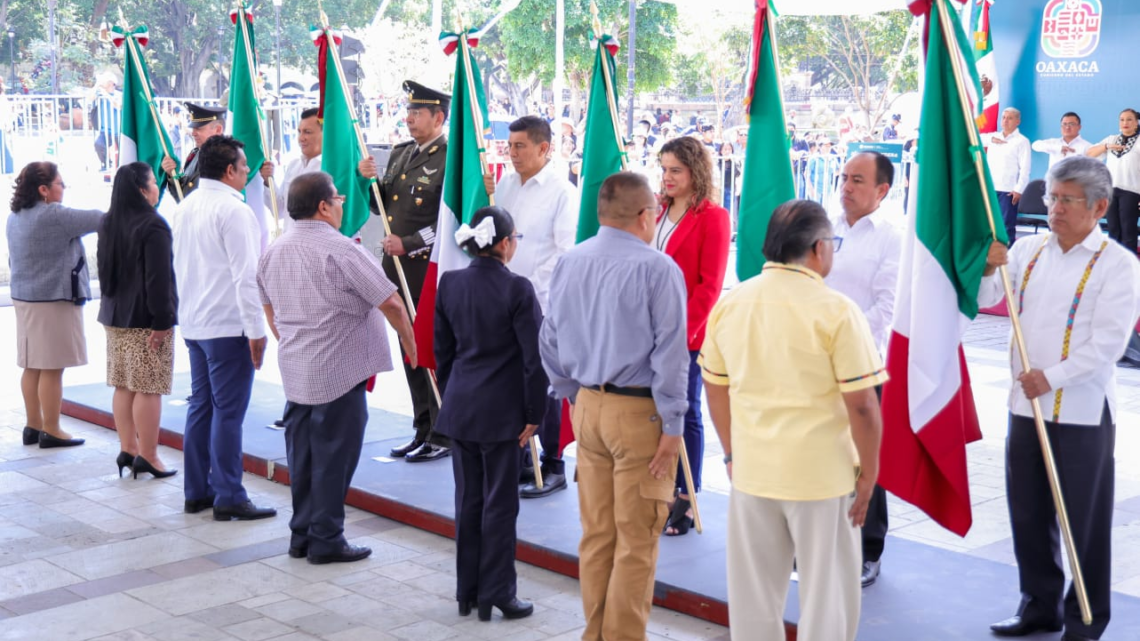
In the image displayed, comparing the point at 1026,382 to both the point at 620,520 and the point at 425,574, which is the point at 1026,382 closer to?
the point at 620,520

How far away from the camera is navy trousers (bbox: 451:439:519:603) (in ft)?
15.3

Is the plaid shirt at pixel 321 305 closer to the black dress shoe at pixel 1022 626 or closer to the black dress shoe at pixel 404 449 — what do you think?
the black dress shoe at pixel 404 449

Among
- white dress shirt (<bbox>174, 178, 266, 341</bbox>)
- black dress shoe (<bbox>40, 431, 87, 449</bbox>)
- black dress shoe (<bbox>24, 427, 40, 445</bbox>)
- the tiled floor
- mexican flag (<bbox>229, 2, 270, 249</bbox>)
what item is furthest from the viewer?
mexican flag (<bbox>229, 2, 270, 249</bbox>)

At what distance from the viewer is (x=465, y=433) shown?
4605 mm

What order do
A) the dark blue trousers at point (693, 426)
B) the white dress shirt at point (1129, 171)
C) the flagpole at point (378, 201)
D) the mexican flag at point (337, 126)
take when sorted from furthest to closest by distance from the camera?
the white dress shirt at point (1129, 171)
the mexican flag at point (337, 126)
the flagpole at point (378, 201)
the dark blue trousers at point (693, 426)

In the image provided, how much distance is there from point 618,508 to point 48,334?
4.58 metres

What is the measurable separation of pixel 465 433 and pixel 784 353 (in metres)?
1.61

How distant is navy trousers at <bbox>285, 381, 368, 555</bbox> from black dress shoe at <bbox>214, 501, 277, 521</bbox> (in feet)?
2.36

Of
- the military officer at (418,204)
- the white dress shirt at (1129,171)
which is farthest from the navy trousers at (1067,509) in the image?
the white dress shirt at (1129,171)

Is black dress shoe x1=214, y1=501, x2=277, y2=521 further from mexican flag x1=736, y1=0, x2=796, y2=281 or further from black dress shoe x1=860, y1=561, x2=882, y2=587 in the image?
black dress shoe x1=860, y1=561, x2=882, y2=587

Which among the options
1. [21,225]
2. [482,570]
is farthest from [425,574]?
[21,225]

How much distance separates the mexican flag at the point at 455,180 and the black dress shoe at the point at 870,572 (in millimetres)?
2561

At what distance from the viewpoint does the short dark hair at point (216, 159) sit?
588 cm

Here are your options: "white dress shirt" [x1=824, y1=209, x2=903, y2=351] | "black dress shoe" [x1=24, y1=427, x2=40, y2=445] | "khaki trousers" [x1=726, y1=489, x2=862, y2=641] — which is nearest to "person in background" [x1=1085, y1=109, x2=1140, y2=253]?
"white dress shirt" [x1=824, y1=209, x2=903, y2=351]
